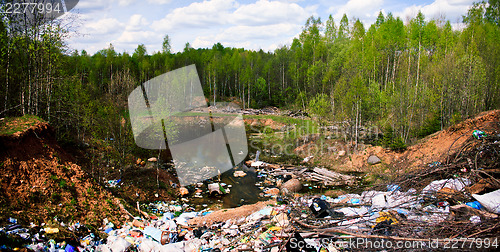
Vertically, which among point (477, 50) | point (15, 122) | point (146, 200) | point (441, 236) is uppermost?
point (477, 50)

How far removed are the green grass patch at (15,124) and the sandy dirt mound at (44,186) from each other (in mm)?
140

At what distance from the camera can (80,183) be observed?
27.3 feet

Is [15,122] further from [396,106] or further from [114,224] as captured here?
[396,106]

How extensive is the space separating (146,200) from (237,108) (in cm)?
2942

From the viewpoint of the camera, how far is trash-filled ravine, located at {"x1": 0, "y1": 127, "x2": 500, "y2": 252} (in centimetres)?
380

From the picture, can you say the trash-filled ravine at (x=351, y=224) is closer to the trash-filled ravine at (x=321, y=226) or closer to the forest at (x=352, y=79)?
the trash-filled ravine at (x=321, y=226)

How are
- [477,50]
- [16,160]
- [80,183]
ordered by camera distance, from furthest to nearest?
[477,50] < [80,183] < [16,160]

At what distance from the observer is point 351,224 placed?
437 cm

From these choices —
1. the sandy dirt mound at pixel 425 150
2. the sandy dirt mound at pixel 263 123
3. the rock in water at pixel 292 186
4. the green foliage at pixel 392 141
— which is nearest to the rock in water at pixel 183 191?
the rock in water at pixel 292 186

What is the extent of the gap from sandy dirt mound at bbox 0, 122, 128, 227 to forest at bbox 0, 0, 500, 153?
157 cm

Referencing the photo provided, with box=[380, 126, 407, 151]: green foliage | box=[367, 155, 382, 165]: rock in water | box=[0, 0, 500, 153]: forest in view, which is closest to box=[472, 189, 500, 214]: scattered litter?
box=[0, 0, 500, 153]: forest

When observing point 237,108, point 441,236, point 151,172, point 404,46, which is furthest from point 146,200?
point 237,108

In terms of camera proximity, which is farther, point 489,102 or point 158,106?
point 489,102

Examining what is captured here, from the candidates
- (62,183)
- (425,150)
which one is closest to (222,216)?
(62,183)
